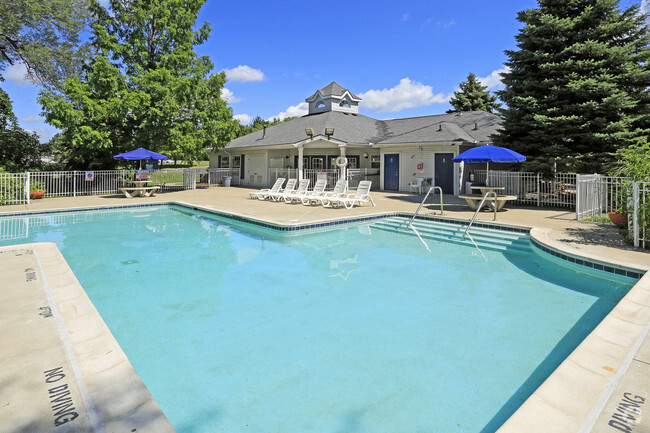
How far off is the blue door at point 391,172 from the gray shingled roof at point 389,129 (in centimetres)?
102

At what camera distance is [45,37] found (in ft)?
70.4

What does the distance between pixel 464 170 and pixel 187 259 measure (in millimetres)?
14897

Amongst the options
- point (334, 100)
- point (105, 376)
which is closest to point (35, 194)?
point (105, 376)

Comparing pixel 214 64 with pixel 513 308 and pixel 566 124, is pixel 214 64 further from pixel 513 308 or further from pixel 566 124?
pixel 513 308

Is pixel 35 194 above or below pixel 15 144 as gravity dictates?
below

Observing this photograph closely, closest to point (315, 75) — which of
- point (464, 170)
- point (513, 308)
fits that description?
point (464, 170)

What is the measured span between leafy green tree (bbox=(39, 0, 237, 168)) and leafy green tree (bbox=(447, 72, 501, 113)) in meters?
24.6

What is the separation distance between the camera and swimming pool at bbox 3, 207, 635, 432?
2.98m

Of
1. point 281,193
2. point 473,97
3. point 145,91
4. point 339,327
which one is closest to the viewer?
point 339,327

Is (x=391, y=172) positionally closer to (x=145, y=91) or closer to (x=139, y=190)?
(x=139, y=190)

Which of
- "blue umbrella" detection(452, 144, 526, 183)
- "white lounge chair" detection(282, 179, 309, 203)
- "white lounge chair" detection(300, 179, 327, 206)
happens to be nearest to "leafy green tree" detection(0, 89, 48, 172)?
"white lounge chair" detection(282, 179, 309, 203)

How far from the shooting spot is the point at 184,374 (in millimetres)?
3434

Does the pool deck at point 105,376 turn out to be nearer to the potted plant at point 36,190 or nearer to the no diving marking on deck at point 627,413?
the no diving marking on deck at point 627,413

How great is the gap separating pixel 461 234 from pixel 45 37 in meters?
25.4
